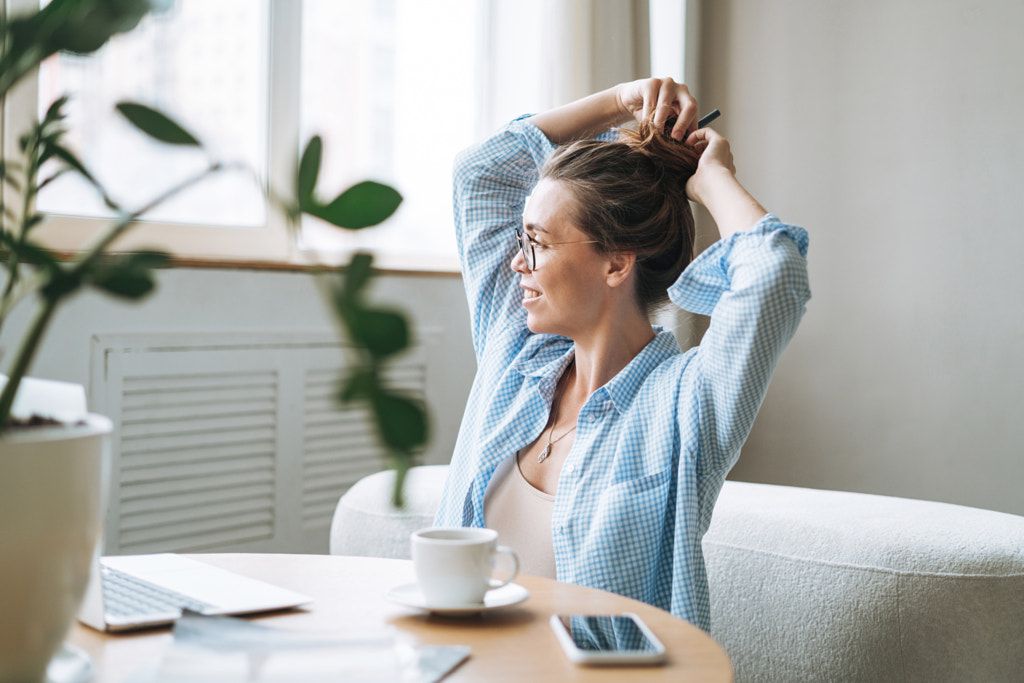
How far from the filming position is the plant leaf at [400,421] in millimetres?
291

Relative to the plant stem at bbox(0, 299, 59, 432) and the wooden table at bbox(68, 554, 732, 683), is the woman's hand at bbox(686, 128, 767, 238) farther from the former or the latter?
the plant stem at bbox(0, 299, 59, 432)

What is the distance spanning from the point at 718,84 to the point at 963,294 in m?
1.12

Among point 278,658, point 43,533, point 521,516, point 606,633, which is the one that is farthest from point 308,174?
point 521,516

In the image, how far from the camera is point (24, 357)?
1.36ft

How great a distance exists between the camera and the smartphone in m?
0.61

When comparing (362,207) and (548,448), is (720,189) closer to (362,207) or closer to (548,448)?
(548,448)

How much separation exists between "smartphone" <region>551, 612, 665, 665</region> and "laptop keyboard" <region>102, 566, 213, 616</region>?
0.28 meters

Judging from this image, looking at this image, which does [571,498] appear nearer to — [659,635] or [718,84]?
[659,635]

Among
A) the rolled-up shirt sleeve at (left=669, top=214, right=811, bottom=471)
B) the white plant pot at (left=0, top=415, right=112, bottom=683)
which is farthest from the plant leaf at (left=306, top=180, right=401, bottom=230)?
the rolled-up shirt sleeve at (left=669, top=214, right=811, bottom=471)

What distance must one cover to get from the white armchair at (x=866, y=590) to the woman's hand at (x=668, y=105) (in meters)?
0.57

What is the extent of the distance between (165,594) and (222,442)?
4.44 feet

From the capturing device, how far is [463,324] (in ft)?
8.79

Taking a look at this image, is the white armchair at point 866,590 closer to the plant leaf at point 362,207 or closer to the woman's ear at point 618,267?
the woman's ear at point 618,267

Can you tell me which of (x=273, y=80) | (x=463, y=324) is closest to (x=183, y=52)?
(x=273, y=80)
